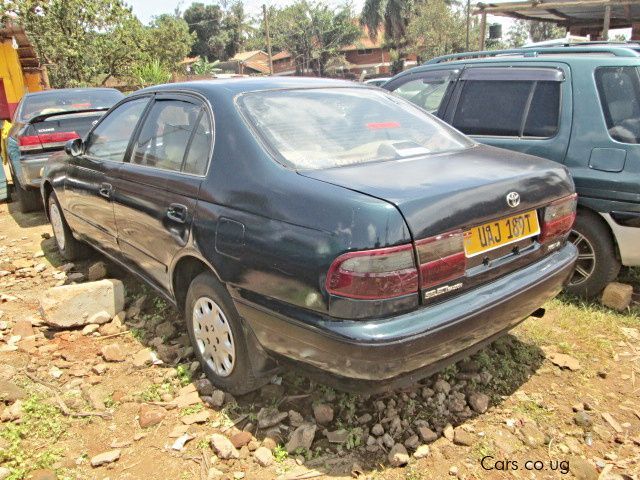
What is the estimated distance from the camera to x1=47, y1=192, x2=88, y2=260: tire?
4.93m

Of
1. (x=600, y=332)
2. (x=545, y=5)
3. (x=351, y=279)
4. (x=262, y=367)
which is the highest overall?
(x=545, y=5)

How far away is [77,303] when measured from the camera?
12.4ft

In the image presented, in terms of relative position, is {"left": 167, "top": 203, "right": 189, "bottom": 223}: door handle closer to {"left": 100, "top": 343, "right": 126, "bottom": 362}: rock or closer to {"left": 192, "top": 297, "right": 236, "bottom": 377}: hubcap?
{"left": 192, "top": 297, "right": 236, "bottom": 377}: hubcap

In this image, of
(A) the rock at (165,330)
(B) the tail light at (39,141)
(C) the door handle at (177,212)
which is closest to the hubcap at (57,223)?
(B) the tail light at (39,141)

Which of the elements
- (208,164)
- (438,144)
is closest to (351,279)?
(208,164)

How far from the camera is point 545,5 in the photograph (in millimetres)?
9477

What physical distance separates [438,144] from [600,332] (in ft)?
5.74

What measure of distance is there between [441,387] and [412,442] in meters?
0.46

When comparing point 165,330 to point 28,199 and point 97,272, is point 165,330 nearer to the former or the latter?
point 97,272

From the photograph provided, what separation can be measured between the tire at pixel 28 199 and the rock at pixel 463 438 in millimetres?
6724

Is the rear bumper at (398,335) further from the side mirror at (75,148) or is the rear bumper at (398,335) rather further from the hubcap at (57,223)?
the hubcap at (57,223)

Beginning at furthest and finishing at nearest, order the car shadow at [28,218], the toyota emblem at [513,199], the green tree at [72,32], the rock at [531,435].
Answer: the green tree at [72,32] < the car shadow at [28,218] < the rock at [531,435] < the toyota emblem at [513,199]

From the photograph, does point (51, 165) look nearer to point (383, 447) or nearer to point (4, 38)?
point (383, 447)

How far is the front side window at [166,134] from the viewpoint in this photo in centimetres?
300
